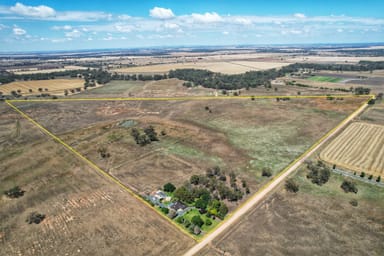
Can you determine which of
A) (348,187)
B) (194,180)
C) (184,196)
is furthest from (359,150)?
(184,196)

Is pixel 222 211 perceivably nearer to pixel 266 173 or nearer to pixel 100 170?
pixel 266 173

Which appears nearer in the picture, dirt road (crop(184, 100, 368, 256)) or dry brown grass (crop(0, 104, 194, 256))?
dry brown grass (crop(0, 104, 194, 256))

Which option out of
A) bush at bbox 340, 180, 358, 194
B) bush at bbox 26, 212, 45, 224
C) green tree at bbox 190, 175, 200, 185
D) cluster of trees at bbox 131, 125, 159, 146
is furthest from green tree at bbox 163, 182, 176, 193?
bush at bbox 340, 180, 358, 194

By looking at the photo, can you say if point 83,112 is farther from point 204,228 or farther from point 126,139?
point 204,228

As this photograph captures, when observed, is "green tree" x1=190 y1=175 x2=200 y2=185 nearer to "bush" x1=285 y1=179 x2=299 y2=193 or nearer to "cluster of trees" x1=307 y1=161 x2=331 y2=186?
"bush" x1=285 y1=179 x2=299 y2=193

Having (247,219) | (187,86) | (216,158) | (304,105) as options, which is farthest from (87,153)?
(187,86)

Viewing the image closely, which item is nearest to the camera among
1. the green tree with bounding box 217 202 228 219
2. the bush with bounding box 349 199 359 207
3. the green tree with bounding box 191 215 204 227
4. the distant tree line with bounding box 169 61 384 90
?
the green tree with bounding box 191 215 204 227

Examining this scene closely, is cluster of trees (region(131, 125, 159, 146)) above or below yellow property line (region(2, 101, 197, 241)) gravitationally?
above
